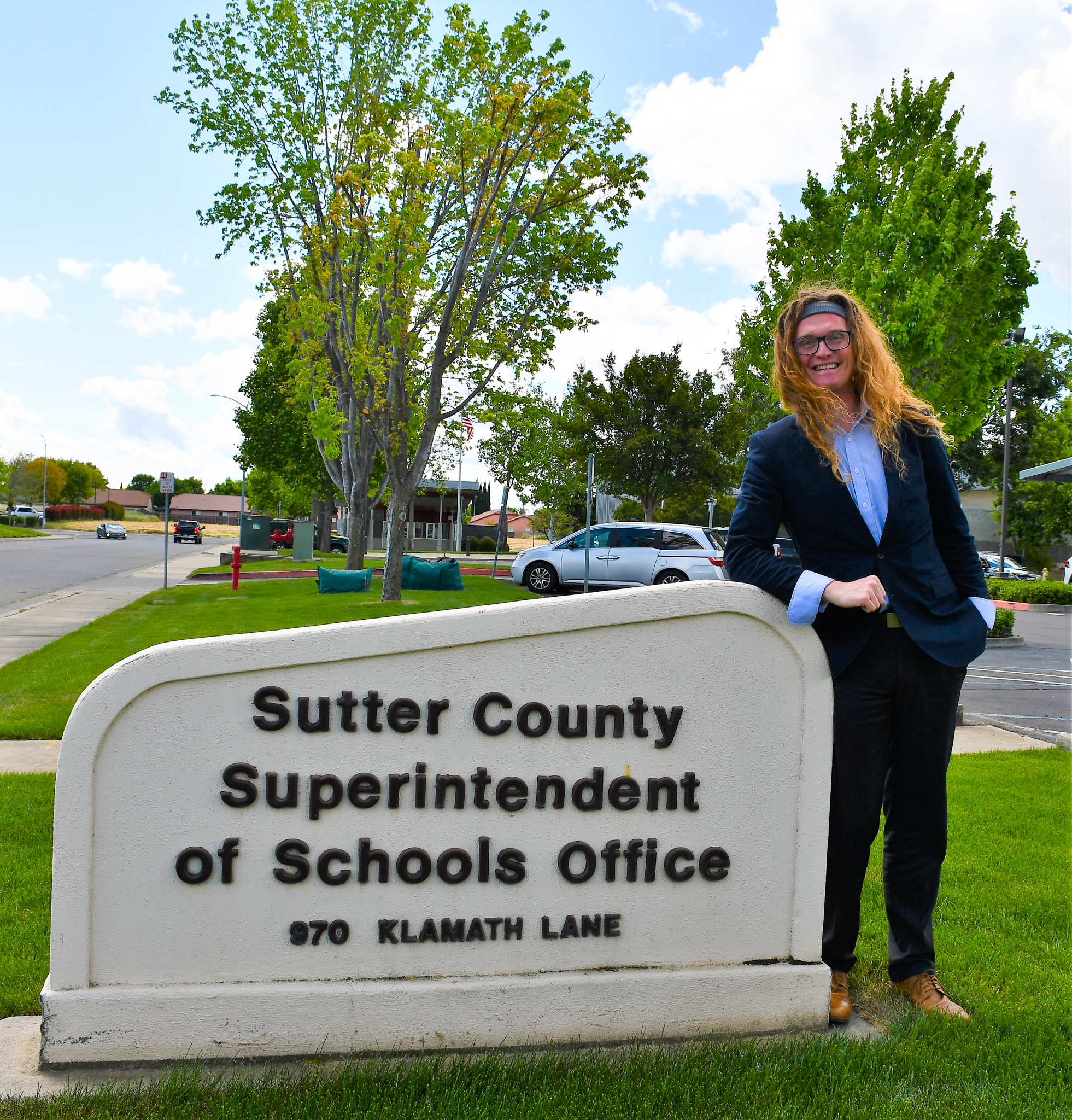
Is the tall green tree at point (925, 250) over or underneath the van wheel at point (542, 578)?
over

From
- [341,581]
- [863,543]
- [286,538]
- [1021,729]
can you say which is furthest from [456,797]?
[286,538]

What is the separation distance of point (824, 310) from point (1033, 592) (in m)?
23.1

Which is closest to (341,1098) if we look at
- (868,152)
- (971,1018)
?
(971,1018)

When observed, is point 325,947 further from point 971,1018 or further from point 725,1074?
point 971,1018

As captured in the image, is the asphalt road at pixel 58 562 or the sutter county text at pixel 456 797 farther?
the asphalt road at pixel 58 562

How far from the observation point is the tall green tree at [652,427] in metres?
31.1

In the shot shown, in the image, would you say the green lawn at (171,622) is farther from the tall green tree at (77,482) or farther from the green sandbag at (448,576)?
the tall green tree at (77,482)

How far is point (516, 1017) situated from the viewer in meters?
2.55

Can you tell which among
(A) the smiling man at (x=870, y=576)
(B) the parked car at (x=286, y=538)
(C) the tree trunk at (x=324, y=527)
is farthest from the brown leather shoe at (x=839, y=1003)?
(C) the tree trunk at (x=324, y=527)

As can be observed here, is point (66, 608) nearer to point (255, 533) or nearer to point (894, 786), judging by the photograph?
point (894, 786)

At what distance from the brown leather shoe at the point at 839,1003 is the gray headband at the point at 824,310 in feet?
6.48

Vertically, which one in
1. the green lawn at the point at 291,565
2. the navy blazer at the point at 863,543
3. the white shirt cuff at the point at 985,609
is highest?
the navy blazer at the point at 863,543

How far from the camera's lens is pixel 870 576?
2525 mm

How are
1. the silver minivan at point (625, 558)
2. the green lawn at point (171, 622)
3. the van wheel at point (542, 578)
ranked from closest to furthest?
the green lawn at point (171, 622) → the silver minivan at point (625, 558) → the van wheel at point (542, 578)
